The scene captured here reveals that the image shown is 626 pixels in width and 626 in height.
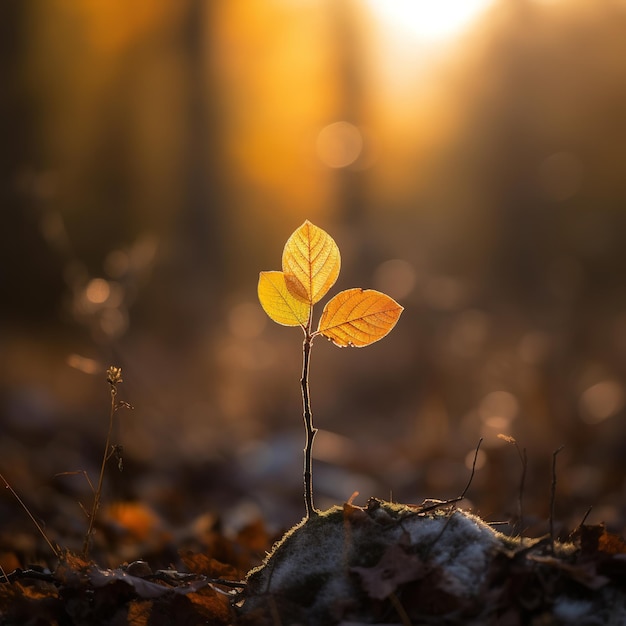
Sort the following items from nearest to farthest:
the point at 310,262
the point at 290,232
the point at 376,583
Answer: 1. the point at 376,583
2. the point at 310,262
3. the point at 290,232

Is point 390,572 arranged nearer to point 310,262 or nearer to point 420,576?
point 420,576

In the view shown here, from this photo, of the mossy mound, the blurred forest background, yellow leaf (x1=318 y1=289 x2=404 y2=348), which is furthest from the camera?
the blurred forest background

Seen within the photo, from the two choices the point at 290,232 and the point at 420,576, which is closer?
the point at 420,576

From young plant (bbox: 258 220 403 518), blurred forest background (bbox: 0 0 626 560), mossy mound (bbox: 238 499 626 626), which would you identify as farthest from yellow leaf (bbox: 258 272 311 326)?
blurred forest background (bbox: 0 0 626 560)

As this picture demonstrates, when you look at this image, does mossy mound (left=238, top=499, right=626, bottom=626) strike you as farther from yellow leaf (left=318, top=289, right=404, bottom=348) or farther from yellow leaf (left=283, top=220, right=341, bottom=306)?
yellow leaf (left=283, top=220, right=341, bottom=306)

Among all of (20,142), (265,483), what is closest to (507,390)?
(265,483)

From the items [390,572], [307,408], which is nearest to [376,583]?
[390,572]
